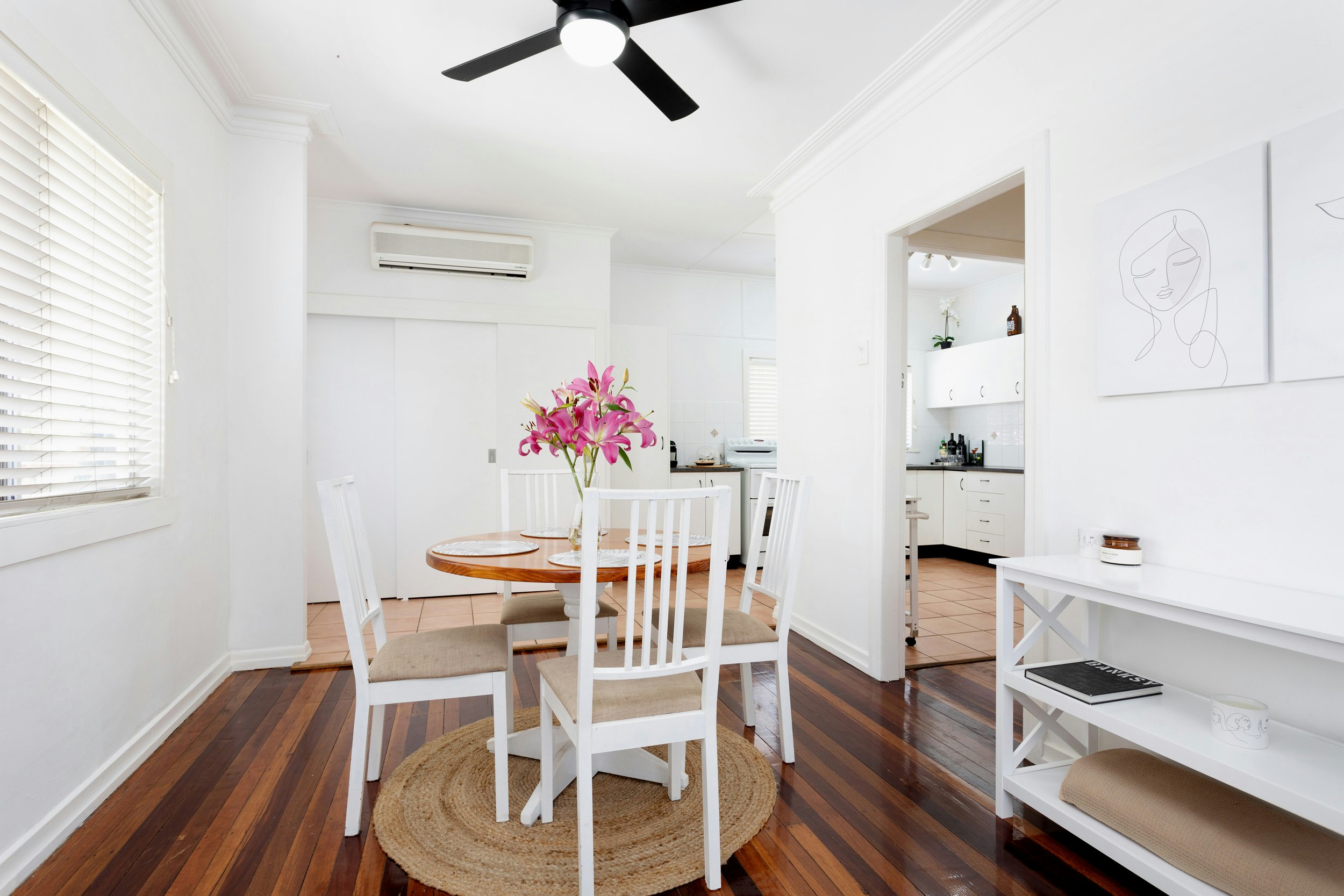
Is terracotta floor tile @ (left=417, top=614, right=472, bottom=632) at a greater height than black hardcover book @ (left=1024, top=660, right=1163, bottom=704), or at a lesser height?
lesser

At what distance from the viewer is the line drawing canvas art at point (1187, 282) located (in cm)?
159

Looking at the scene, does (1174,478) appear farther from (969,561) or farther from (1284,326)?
(969,561)

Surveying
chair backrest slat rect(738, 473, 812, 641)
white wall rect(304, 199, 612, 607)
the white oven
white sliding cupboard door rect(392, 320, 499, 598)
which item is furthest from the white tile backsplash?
white sliding cupboard door rect(392, 320, 499, 598)

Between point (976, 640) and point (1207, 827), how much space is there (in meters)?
2.29

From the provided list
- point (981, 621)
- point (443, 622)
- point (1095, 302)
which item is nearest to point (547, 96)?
point (1095, 302)

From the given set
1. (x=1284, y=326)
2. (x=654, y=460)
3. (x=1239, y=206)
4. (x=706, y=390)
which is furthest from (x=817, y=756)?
(x=706, y=390)

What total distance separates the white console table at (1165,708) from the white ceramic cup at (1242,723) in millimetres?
15

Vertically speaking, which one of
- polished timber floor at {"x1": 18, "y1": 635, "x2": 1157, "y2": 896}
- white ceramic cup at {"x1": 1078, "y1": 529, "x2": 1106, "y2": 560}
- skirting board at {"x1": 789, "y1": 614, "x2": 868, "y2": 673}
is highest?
white ceramic cup at {"x1": 1078, "y1": 529, "x2": 1106, "y2": 560}

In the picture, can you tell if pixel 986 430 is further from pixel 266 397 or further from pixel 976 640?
pixel 266 397

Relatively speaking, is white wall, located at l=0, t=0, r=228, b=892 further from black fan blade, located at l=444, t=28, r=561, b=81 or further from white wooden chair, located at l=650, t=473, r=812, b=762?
white wooden chair, located at l=650, t=473, r=812, b=762

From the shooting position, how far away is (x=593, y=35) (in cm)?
210

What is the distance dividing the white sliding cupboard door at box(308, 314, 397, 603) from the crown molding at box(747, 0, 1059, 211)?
110 inches

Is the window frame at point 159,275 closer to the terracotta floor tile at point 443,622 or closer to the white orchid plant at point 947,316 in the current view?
the terracotta floor tile at point 443,622

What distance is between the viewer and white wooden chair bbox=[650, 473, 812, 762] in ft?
7.28
